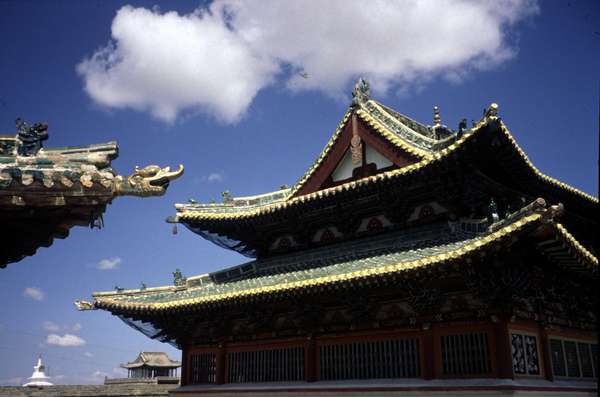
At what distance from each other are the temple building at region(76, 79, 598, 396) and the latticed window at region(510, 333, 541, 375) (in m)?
0.05

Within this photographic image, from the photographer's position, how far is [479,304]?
13.6 metres

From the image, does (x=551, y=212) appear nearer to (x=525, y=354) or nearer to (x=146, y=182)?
(x=525, y=354)

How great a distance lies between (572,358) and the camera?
607 inches

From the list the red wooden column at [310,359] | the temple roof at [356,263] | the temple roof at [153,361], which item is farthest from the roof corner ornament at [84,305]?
the temple roof at [153,361]

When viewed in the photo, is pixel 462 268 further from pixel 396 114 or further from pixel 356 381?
pixel 396 114

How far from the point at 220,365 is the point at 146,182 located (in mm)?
13512

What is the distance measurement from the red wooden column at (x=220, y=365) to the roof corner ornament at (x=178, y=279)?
9.71 ft

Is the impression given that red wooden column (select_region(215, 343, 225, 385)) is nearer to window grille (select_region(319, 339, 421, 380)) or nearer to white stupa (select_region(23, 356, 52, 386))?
window grille (select_region(319, 339, 421, 380))

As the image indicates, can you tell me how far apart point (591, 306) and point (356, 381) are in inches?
298

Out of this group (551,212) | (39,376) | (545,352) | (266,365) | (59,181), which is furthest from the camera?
(39,376)

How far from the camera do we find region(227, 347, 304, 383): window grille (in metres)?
17.0

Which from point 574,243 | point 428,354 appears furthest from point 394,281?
point 574,243

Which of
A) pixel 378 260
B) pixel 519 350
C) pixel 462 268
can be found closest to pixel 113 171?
pixel 462 268

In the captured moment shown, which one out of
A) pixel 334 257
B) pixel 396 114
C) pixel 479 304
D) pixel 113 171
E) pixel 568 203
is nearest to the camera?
pixel 113 171
